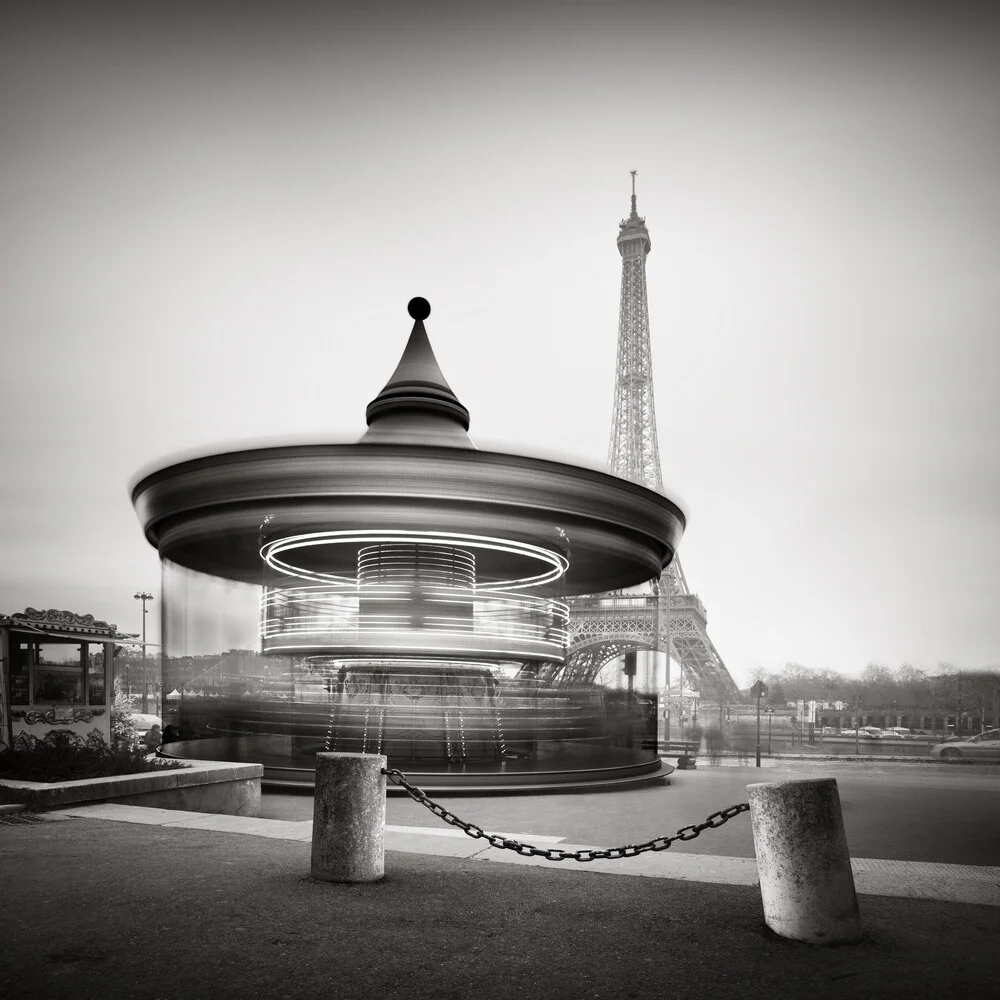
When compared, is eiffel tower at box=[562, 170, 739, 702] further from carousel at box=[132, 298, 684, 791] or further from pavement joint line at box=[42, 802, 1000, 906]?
pavement joint line at box=[42, 802, 1000, 906]

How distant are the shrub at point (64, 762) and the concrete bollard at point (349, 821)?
17.1ft

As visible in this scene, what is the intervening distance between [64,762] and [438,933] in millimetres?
7194

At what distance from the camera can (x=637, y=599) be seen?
5553 cm

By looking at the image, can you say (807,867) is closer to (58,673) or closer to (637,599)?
(58,673)

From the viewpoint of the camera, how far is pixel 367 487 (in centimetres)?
1436

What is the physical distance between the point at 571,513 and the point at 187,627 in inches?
360

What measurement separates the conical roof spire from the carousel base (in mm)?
5838

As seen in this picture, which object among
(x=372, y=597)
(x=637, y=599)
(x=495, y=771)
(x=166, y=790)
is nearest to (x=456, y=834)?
(x=166, y=790)

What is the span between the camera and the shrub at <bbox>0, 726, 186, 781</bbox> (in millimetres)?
10102

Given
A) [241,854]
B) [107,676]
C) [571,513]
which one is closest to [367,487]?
[571,513]

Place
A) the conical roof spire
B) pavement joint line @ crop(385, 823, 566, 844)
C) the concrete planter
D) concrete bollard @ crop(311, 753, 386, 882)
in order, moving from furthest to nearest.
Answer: the conical roof spire, the concrete planter, pavement joint line @ crop(385, 823, 566, 844), concrete bollard @ crop(311, 753, 386, 882)

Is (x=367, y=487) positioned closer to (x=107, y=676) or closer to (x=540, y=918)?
(x=107, y=676)

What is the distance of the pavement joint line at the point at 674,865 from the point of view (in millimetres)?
6480

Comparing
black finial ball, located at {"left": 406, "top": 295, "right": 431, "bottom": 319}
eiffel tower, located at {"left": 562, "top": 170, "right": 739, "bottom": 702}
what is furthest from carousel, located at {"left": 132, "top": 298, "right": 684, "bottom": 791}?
eiffel tower, located at {"left": 562, "top": 170, "right": 739, "bottom": 702}
